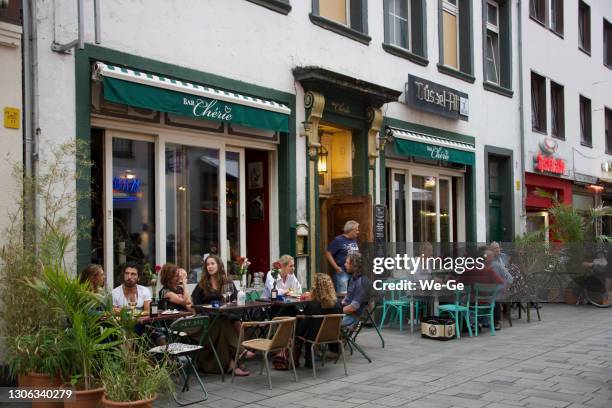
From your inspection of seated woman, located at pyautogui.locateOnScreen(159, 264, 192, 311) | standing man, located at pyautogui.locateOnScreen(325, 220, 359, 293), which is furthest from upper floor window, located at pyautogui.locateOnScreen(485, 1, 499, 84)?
seated woman, located at pyautogui.locateOnScreen(159, 264, 192, 311)

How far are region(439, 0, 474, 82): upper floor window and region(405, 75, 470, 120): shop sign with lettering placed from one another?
0.82m

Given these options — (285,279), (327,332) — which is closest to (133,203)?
(285,279)

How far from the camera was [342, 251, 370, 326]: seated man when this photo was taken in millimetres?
8125

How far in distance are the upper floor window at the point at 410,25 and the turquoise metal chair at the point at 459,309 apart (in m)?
5.57

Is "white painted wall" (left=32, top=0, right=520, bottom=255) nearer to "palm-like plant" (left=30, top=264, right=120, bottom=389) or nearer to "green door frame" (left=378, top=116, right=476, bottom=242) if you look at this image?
"green door frame" (left=378, top=116, right=476, bottom=242)

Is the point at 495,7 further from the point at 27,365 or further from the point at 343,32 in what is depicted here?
the point at 27,365

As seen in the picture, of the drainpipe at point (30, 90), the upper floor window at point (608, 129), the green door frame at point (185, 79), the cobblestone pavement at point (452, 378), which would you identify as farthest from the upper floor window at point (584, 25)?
the drainpipe at point (30, 90)

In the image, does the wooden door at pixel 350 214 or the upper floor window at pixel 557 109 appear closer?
the wooden door at pixel 350 214

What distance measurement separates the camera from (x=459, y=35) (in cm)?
1535

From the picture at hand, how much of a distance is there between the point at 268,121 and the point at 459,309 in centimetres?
413

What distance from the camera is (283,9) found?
10.3 m

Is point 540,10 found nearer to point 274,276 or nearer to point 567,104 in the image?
point 567,104

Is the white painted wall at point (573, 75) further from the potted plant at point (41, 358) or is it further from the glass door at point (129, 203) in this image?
the potted plant at point (41, 358)

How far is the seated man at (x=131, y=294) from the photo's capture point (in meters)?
7.17
